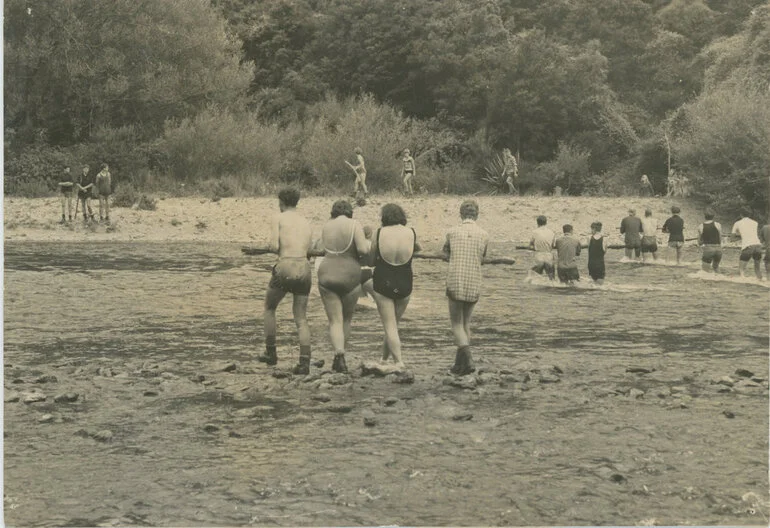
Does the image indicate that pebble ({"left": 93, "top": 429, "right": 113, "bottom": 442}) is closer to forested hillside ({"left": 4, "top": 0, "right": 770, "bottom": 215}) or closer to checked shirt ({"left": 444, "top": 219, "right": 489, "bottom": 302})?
checked shirt ({"left": 444, "top": 219, "right": 489, "bottom": 302})

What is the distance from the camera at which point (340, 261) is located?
428 inches

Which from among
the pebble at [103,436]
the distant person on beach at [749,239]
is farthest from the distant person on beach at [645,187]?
the pebble at [103,436]

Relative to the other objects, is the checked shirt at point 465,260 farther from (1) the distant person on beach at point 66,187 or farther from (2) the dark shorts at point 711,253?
(1) the distant person on beach at point 66,187

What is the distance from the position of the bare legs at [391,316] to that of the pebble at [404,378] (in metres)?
0.29

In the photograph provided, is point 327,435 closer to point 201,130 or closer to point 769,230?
point 769,230

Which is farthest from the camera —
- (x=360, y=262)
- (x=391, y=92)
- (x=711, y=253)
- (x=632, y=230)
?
(x=391, y=92)

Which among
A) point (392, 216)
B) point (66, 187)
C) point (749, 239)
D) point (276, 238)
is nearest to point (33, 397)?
point (276, 238)

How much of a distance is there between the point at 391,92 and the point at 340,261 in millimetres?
38721

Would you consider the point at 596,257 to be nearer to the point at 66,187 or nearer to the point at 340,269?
the point at 340,269

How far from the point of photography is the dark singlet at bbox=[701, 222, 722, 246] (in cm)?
2044

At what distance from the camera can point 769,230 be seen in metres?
19.1

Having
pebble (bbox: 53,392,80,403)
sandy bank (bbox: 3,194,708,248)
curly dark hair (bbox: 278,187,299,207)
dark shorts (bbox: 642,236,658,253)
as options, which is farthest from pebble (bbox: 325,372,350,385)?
sandy bank (bbox: 3,194,708,248)

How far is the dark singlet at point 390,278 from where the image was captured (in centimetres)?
1081

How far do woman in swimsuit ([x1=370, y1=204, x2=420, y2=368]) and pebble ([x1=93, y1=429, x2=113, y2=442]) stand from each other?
3313 mm
